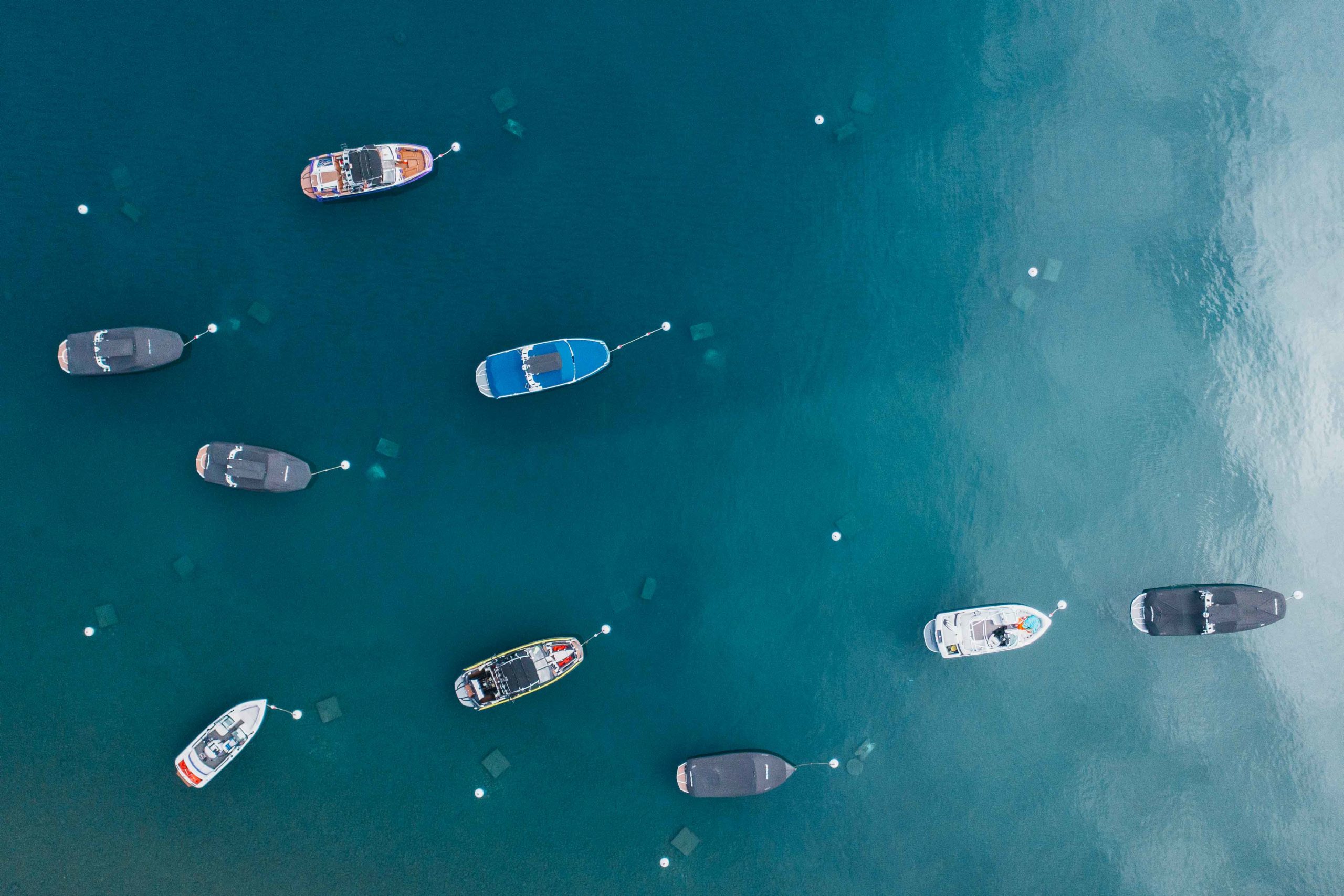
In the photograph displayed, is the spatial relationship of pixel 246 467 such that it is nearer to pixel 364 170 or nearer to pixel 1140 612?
pixel 364 170

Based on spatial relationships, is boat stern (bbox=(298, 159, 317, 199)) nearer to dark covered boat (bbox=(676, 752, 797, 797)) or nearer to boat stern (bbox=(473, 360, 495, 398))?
boat stern (bbox=(473, 360, 495, 398))

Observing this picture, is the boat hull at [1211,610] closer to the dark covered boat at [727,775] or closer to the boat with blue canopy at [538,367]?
the dark covered boat at [727,775]

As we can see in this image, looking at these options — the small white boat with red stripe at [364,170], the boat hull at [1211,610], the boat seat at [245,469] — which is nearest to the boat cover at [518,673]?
the boat seat at [245,469]

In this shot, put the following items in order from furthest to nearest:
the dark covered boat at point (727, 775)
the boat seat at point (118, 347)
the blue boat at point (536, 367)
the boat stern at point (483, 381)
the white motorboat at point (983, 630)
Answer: the white motorboat at point (983, 630) → the dark covered boat at point (727, 775) → the boat stern at point (483, 381) → the blue boat at point (536, 367) → the boat seat at point (118, 347)

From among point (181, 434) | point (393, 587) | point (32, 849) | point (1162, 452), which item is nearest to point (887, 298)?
point (1162, 452)

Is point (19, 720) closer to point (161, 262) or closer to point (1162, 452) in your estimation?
point (161, 262)

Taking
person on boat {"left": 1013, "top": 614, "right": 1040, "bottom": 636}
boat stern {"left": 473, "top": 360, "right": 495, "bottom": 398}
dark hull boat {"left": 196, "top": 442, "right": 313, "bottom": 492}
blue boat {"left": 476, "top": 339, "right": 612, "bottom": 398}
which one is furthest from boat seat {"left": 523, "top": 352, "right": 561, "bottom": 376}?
person on boat {"left": 1013, "top": 614, "right": 1040, "bottom": 636}
